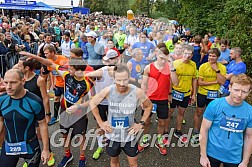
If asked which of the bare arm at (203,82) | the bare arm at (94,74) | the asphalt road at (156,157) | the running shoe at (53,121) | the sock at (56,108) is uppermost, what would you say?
the bare arm at (94,74)

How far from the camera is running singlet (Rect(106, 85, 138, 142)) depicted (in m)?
2.90

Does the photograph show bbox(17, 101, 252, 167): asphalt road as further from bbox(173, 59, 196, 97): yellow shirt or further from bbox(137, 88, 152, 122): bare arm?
bbox(137, 88, 152, 122): bare arm

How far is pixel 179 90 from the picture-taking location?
14.4ft

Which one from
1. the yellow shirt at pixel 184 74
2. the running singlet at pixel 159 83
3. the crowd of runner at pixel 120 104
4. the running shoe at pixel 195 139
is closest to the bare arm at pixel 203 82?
the crowd of runner at pixel 120 104

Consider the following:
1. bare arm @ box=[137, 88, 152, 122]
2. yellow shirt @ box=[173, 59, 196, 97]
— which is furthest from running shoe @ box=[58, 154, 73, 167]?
yellow shirt @ box=[173, 59, 196, 97]

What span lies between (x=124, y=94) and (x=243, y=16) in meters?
6.59

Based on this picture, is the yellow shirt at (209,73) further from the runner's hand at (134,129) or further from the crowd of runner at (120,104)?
the runner's hand at (134,129)

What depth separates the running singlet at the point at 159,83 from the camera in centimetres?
395

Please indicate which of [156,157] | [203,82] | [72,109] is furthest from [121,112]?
[203,82]

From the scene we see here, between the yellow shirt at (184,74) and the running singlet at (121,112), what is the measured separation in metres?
1.65

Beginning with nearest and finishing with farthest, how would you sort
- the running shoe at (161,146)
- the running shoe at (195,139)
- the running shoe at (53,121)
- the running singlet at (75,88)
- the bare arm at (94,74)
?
the running singlet at (75,88), the bare arm at (94,74), the running shoe at (161,146), the running shoe at (195,139), the running shoe at (53,121)

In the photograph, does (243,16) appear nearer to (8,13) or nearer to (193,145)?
(193,145)

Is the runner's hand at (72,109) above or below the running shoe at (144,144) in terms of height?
above

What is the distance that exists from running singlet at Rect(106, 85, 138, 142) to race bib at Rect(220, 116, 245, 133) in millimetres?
1007
